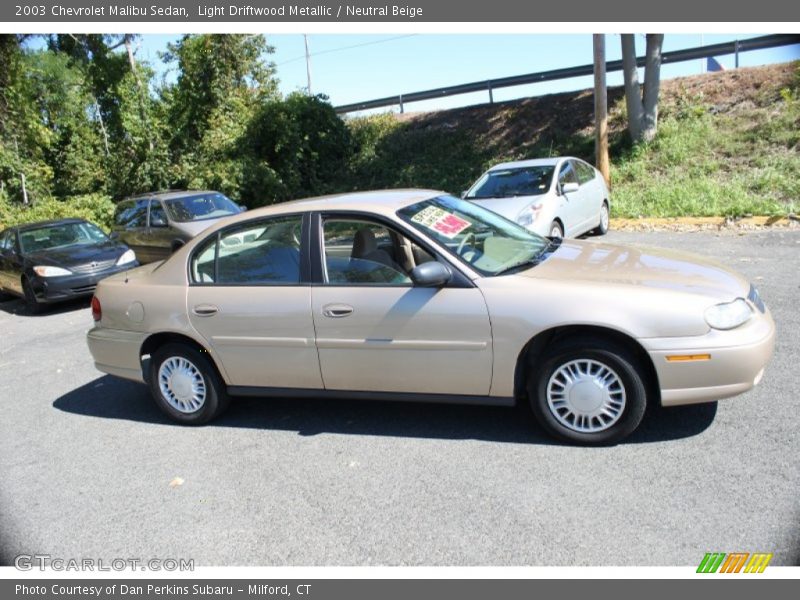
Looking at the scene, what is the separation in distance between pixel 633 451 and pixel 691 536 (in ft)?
2.76

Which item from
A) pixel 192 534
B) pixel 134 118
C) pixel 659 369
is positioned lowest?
pixel 192 534

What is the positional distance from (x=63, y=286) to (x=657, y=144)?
1259 cm

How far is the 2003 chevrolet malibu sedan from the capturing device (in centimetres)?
371

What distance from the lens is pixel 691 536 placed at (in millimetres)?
3031

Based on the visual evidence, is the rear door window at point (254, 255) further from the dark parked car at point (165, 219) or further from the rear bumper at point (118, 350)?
the dark parked car at point (165, 219)

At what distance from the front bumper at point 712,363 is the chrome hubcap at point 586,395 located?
27 centimetres

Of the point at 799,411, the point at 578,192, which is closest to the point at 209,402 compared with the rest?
the point at 799,411

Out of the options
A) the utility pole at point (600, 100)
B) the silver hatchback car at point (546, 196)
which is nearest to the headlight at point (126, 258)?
the silver hatchback car at point (546, 196)

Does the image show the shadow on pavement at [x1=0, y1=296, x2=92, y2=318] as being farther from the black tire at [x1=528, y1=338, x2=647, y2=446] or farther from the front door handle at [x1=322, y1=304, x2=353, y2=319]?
the black tire at [x1=528, y1=338, x2=647, y2=446]

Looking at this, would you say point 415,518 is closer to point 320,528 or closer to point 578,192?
point 320,528

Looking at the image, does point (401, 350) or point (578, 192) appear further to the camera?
point (578, 192)

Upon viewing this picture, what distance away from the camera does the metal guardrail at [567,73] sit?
650 inches

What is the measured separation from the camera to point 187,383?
4.88 m

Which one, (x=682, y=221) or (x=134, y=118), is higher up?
(x=134, y=118)
